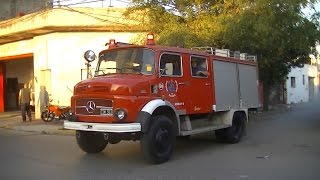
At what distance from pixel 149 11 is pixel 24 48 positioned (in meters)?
9.39

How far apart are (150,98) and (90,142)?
2292mm

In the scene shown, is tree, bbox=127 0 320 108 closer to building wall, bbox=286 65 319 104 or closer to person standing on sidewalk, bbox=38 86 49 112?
person standing on sidewalk, bbox=38 86 49 112

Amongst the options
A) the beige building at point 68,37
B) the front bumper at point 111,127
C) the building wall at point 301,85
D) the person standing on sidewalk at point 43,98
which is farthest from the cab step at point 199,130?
the building wall at point 301,85

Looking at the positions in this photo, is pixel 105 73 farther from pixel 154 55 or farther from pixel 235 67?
pixel 235 67

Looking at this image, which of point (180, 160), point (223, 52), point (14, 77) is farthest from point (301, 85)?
point (180, 160)

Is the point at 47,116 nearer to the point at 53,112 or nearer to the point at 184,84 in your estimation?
the point at 53,112

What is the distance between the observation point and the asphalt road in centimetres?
955

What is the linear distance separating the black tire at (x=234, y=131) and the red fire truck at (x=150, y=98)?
67cm

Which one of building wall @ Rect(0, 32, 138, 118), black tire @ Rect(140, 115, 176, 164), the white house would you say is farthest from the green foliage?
the white house

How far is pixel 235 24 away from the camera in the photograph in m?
18.7

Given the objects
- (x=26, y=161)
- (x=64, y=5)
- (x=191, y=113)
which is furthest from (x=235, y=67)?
(x=64, y=5)

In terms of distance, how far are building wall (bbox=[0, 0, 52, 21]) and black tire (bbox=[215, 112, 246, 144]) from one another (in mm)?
22585

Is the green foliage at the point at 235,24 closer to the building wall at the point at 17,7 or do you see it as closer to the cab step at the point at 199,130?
the cab step at the point at 199,130

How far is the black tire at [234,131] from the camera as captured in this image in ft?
48.6
